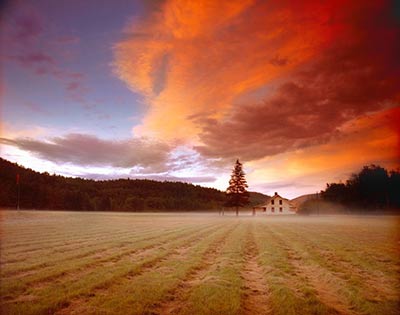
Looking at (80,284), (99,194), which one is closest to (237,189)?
(80,284)

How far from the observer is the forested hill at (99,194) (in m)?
103

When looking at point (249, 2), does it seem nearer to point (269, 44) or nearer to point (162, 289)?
point (269, 44)

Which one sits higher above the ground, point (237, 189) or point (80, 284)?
point (237, 189)

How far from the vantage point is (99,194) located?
162 metres

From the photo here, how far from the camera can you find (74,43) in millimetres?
10188

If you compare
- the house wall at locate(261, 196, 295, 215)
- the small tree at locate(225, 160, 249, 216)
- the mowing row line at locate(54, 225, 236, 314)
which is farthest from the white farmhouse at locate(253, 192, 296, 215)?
the mowing row line at locate(54, 225, 236, 314)

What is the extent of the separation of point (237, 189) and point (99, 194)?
312 ft

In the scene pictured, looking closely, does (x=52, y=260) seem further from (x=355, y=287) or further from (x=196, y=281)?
(x=355, y=287)

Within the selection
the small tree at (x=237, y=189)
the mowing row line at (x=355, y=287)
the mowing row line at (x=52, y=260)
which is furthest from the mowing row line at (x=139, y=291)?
the small tree at (x=237, y=189)

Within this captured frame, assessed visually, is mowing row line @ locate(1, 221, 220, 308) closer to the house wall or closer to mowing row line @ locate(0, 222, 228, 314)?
mowing row line @ locate(0, 222, 228, 314)

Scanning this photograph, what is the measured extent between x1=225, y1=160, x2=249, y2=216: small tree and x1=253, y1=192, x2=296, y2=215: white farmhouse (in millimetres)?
33057

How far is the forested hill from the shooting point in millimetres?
102938

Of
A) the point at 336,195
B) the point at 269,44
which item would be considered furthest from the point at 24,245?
the point at 336,195

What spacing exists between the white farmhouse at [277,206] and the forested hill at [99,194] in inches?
721
